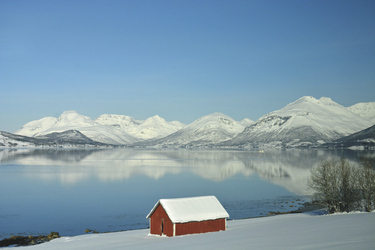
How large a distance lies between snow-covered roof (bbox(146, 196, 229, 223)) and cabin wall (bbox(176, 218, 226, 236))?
472mm

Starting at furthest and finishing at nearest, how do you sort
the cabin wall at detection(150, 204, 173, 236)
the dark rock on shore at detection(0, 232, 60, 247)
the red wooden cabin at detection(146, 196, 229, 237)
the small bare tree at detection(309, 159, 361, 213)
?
1. the small bare tree at detection(309, 159, 361, 213)
2. the dark rock on shore at detection(0, 232, 60, 247)
3. the cabin wall at detection(150, 204, 173, 236)
4. the red wooden cabin at detection(146, 196, 229, 237)

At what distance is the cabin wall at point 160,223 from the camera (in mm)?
33103

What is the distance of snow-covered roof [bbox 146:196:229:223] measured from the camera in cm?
3288

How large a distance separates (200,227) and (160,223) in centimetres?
374

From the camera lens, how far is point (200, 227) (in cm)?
3356

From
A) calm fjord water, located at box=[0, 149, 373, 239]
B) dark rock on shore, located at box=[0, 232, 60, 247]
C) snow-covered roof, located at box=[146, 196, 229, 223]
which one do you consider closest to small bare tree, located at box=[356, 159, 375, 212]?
calm fjord water, located at box=[0, 149, 373, 239]

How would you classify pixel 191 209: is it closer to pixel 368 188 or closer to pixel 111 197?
pixel 368 188

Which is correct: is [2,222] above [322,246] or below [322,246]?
below

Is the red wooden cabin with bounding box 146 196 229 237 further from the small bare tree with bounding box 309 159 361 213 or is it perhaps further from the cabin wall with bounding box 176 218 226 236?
the small bare tree with bounding box 309 159 361 213

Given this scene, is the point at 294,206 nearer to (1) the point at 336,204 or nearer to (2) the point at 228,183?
(1) the point at 336,204

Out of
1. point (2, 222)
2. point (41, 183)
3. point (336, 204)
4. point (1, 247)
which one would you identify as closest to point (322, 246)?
point (336, 204)

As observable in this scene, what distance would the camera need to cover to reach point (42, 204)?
191ft

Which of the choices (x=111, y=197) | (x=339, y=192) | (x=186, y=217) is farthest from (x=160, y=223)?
(x=111, y=197)

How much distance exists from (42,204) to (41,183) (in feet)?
92.4
